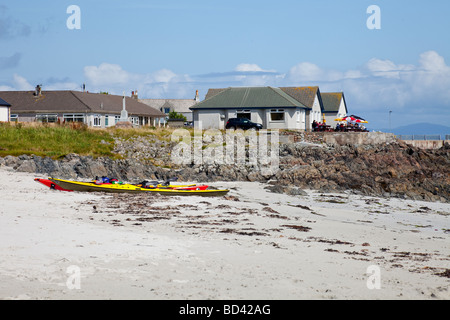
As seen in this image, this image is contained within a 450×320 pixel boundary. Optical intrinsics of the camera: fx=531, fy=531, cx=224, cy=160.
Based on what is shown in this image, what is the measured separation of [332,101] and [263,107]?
2039 cm

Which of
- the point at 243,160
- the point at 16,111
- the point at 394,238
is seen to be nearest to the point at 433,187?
the point at 243,160

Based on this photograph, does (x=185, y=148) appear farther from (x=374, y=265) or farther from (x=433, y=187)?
(x=374, y=265)

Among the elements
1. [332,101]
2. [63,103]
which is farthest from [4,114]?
[332,101]

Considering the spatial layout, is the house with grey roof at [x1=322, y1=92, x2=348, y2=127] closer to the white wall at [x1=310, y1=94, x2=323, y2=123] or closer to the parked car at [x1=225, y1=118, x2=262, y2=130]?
the white wall at [x1=310, y1=94, x2=323, y2=123]

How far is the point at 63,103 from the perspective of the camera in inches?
2379

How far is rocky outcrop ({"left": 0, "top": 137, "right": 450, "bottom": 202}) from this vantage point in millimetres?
30609

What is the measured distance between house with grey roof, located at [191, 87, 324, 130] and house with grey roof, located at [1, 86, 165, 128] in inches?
328

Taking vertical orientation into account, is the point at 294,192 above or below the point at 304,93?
below

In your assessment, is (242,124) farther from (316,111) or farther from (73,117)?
(73,117)

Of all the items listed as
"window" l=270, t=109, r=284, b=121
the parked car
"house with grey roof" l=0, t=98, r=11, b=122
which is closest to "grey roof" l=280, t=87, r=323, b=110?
"window" l=270, t=109, r=284, b=121

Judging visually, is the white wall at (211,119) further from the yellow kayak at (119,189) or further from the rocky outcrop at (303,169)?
→ the yellow kayak at (119,189)

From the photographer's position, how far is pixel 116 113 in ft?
206

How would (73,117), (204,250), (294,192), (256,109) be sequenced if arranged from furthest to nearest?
1. (73,117)
2. (256,109)
3. (294,192)
4. (204,250)
